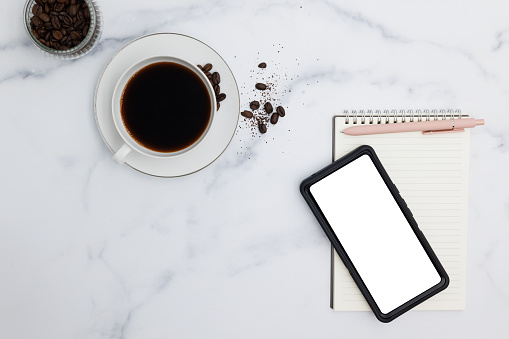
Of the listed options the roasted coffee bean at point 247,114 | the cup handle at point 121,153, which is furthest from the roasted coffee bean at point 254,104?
the cup handle at point 121,153

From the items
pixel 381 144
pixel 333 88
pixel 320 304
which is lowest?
pixel 320 304

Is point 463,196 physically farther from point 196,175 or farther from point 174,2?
point 174,2

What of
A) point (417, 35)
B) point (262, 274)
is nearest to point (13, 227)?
point (262, 274)

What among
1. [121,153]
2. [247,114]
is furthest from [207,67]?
[121,153]

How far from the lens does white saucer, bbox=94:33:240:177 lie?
86 cm

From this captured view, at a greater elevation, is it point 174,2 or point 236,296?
point 174,2

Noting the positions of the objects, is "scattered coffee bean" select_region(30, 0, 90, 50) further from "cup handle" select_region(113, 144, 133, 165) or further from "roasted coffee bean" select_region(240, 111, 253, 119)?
"roasted coffee bean" select_region(240, 111, 253, 119)

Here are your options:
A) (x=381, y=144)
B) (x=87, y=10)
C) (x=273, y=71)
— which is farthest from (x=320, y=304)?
(x=87, y=10)

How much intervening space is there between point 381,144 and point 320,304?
1.21 ft

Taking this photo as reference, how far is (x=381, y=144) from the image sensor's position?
937mm

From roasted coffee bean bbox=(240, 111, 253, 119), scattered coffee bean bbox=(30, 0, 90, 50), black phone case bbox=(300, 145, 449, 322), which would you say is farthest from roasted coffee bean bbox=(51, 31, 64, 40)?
black phone case bbox=(300, 145, 449, 322)

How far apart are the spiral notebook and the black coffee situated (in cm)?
30

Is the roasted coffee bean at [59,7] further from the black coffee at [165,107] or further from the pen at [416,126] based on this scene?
the pen at [416,126]

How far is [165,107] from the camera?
0.83m
